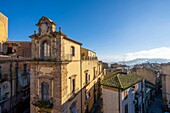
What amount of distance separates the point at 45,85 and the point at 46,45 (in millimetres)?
4609

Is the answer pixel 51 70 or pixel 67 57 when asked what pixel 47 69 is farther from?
pixel 67 57

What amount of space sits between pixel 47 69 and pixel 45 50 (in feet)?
7.23

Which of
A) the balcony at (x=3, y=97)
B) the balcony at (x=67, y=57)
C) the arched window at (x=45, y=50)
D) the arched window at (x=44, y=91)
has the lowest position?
the balcony at (x=3, y=97)

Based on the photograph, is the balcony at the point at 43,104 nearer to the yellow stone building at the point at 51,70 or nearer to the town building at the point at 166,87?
the yellow stone building at the point at 51,70

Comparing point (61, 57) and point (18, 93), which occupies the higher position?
point (61, 57)

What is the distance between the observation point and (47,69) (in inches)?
615

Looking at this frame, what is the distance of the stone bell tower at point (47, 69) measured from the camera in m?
15.0

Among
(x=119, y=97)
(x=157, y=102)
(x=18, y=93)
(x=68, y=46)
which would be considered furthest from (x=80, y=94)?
(x=157, y=102)

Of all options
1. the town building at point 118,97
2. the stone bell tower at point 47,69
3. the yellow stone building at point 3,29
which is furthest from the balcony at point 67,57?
the yellow stone building at point 3,29

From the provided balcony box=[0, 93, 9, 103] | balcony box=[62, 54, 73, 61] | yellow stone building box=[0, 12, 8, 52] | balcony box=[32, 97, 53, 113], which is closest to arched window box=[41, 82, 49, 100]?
balcony box=[32, 97, 53, 113]

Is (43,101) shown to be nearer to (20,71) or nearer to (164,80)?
(20,71)

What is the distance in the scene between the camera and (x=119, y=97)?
1648cm

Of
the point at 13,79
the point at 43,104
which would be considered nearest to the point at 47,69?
the point at 43,104

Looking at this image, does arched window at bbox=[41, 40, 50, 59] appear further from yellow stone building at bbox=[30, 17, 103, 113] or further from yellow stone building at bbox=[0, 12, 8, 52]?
yellow stone building at bbox=[0, 12, 8, 52]
